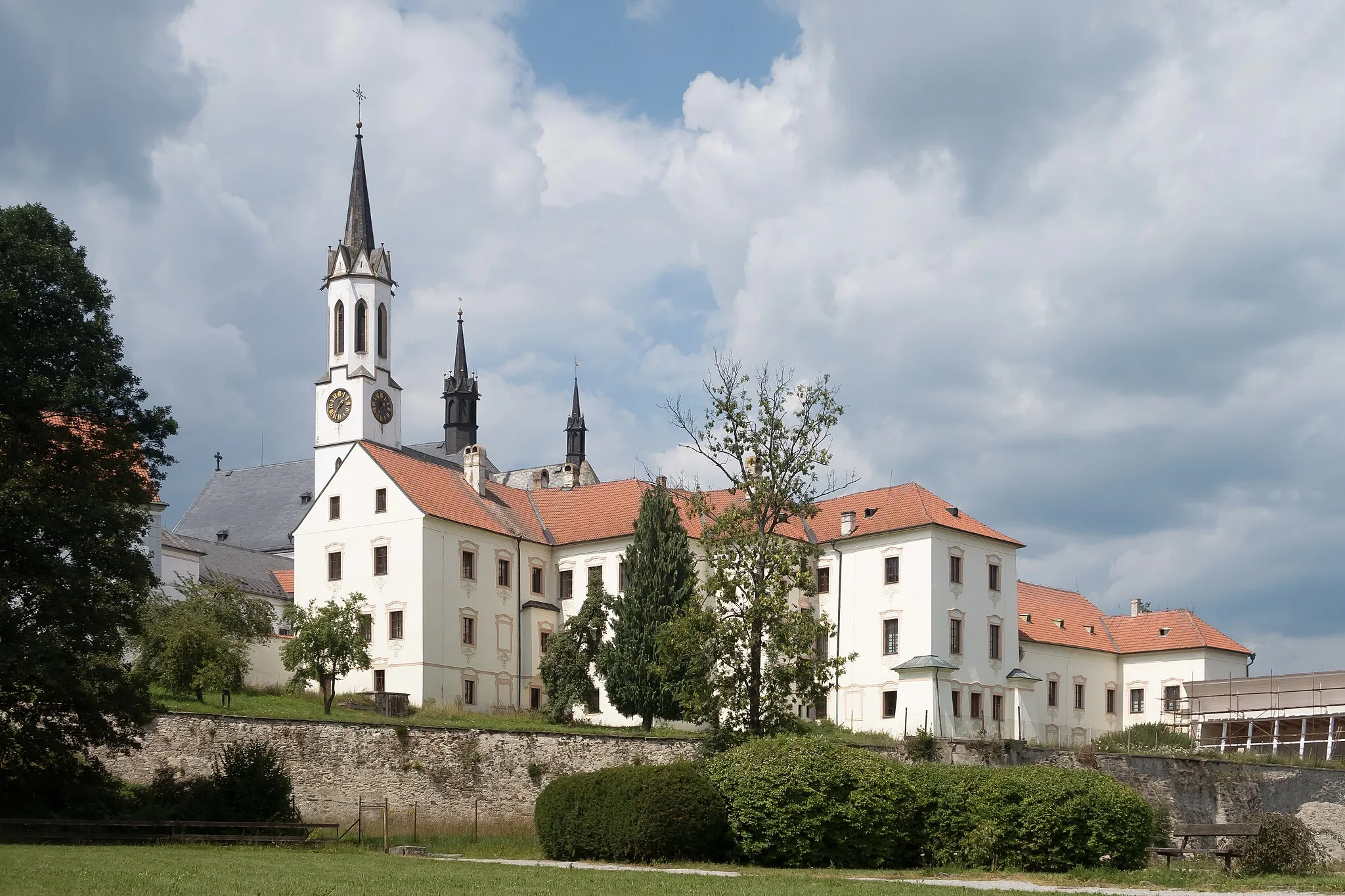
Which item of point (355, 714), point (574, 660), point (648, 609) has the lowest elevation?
point (355, 714)

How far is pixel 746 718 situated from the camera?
38781 mm

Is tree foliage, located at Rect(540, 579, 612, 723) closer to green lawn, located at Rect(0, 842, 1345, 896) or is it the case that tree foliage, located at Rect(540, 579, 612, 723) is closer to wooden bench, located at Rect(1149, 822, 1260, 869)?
green lawn, located at Rect(0, 842, 1345, 896)

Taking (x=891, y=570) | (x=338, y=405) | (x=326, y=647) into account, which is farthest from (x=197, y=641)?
(x=338, y=405)

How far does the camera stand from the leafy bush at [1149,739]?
197ft

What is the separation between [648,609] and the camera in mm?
53250

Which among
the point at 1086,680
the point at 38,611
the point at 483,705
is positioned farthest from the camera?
the point at 1086,680

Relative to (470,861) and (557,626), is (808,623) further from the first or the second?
(557,626)

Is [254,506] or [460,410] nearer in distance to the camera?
[254,506]

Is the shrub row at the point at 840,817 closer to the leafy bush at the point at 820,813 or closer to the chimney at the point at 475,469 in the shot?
the leafy bush at the point at 820,813

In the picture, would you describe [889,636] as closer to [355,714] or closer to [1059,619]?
[1059,619]

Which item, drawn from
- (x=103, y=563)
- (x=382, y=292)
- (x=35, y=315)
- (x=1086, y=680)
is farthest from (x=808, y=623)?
(x=382, y=292)

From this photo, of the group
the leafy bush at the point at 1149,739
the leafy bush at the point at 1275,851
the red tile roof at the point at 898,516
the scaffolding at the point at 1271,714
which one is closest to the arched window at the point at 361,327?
the red tile roof at the point at 898,516

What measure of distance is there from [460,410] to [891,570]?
56659 millimetres

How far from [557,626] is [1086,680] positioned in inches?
981
